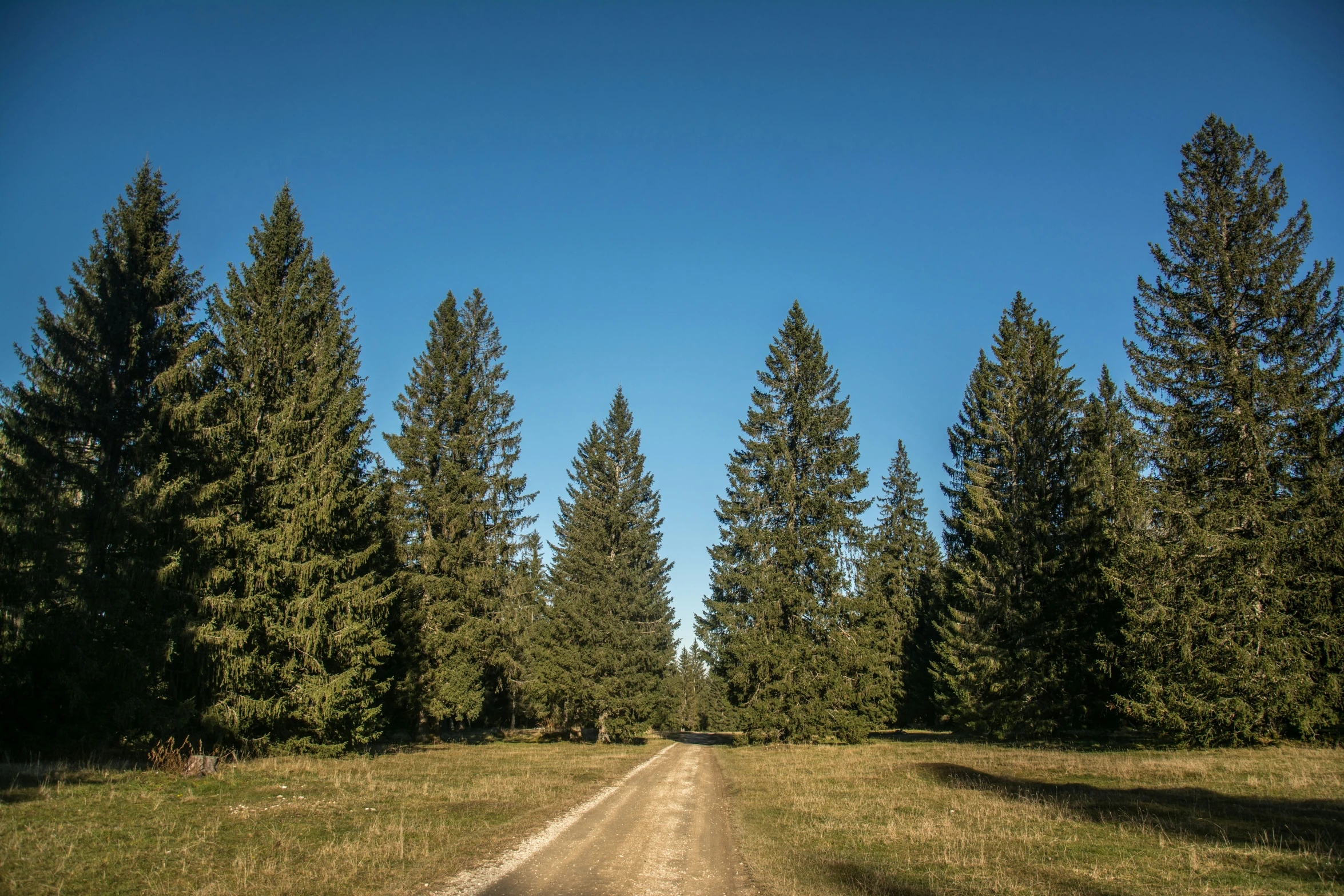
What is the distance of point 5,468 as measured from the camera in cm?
1609

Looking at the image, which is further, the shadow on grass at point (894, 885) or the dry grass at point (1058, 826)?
the dry grass at point (1058, 826)

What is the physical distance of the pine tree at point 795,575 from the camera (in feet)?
99.1

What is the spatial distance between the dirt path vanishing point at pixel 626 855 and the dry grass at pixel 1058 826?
23.1 inches

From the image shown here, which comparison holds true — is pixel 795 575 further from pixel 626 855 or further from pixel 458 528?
pixel 626 855

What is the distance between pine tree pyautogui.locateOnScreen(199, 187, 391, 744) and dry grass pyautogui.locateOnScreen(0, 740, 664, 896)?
230 cm

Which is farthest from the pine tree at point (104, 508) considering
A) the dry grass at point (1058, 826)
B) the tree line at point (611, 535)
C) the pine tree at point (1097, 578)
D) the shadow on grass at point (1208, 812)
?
the pine tree at point (1097, 578)

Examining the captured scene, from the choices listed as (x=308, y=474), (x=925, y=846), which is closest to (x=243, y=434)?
(x=308, y=474)

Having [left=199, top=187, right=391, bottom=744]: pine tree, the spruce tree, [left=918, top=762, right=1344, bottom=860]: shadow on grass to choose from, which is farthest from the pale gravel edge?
the spruce tree

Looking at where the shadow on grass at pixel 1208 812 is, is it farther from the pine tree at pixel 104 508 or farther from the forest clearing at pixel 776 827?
the pine tree at pixel 104 508

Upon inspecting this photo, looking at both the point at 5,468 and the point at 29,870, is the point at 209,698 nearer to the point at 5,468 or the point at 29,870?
the point at 5,468

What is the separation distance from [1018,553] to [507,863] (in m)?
28.0

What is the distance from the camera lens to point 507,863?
8602 millimetres

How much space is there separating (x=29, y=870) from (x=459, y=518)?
77.6 feet

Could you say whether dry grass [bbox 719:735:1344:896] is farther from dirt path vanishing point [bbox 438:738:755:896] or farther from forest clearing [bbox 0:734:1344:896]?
dirt path vanishing point [bbox 438:738:755:896]
